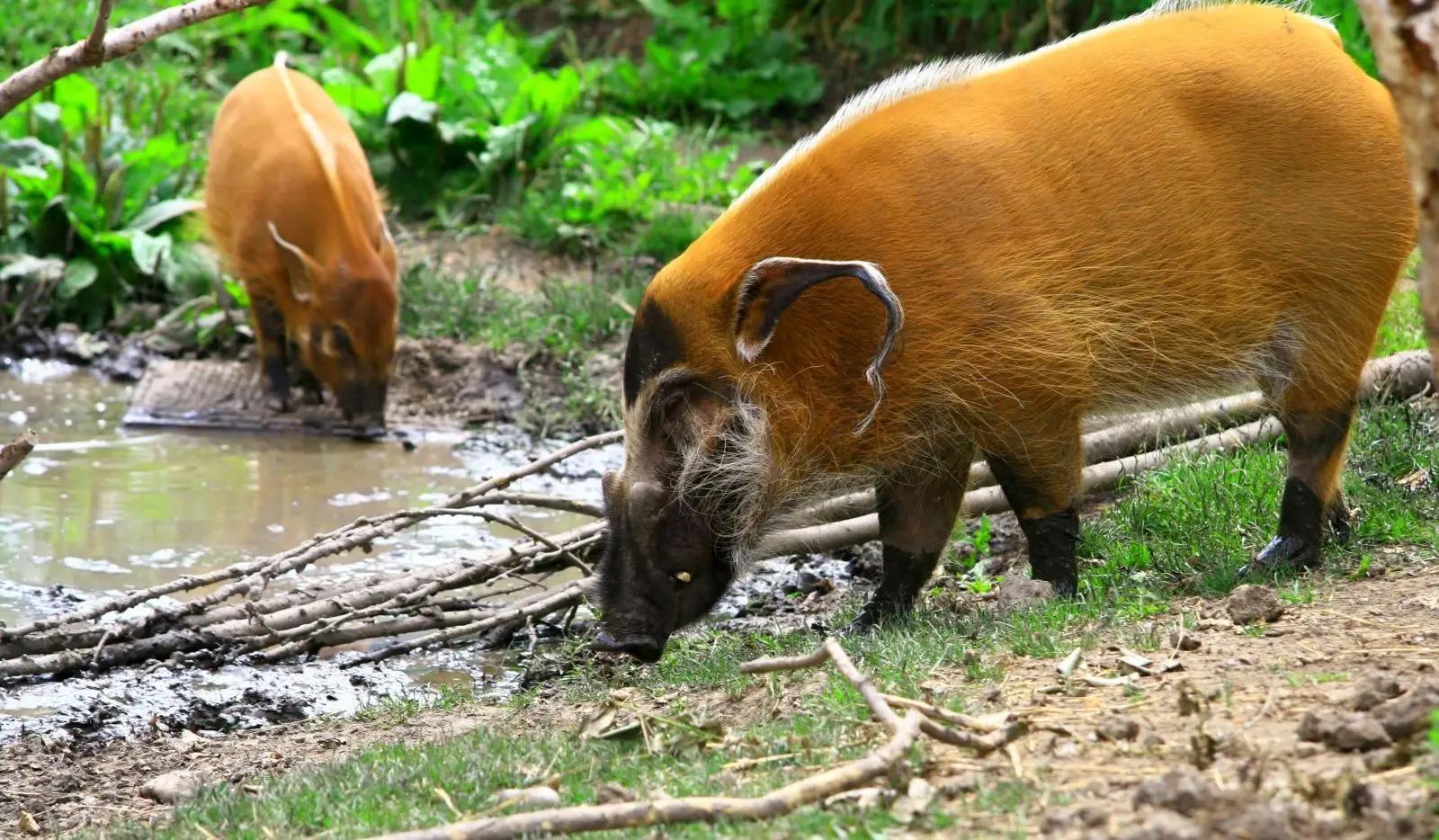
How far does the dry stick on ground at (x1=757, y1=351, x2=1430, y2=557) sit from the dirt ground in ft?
4.37

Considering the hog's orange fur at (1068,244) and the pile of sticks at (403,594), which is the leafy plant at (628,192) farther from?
the hog's orange fur at (1068,244)

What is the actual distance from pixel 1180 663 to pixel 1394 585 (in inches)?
40.1

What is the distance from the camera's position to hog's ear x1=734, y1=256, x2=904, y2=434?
419 cm

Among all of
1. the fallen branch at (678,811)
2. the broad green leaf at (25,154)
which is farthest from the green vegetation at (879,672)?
the broad green leaf at (25,154)

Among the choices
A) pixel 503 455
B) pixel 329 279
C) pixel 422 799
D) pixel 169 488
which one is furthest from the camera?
pixel 329 279

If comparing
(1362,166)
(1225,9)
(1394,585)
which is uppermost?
(1225,9)

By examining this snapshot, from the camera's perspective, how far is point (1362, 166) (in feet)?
15.7

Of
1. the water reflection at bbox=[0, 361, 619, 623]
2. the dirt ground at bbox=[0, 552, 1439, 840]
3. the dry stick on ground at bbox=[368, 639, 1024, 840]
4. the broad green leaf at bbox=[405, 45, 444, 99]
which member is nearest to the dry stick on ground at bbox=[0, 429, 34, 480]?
the dirt ground at bbox=[0, 552, 1439, 840]

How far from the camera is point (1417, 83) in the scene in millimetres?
2914

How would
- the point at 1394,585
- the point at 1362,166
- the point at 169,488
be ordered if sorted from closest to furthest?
the point at 1394,585, the point at 1362,166, the point at 169,488

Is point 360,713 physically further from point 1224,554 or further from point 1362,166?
point 1362,166

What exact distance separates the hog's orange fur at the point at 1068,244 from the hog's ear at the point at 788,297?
0.06 m

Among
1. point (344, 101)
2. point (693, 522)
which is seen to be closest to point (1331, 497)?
point (693, 522)

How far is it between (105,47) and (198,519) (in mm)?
3501
